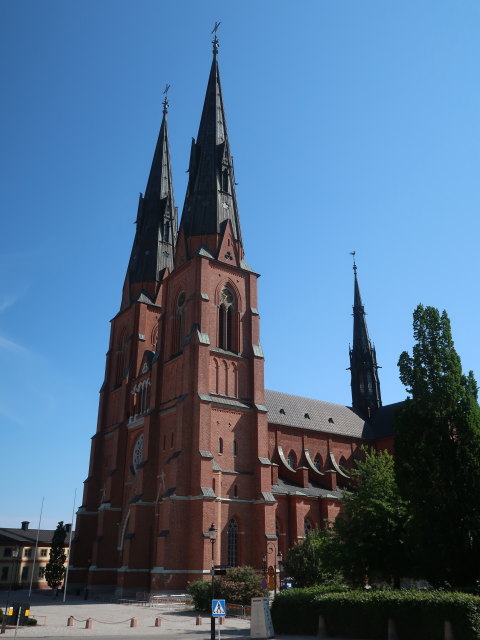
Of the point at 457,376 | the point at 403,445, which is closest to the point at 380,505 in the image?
the point at 403,445

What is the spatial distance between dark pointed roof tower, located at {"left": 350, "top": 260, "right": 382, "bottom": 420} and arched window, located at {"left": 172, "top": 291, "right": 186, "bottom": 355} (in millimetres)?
28881

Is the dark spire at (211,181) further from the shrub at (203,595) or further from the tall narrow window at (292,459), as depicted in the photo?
the shrub at (203,595)

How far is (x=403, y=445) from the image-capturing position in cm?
2353

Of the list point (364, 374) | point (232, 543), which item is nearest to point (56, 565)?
point (232, 543)

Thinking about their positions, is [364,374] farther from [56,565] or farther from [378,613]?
[378,613]

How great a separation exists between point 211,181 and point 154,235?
32.9ft

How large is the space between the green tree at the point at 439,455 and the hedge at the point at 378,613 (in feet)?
12.0

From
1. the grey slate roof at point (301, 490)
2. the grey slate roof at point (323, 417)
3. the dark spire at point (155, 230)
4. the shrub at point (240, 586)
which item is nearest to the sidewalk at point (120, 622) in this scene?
the shrub at point (240, 586)

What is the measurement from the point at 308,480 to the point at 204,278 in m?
20.7

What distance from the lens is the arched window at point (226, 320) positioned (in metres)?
44.9

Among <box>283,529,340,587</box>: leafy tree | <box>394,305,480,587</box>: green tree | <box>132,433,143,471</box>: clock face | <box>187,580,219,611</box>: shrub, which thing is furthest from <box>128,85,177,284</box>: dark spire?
<box>394,305,480,587</box>: green tree

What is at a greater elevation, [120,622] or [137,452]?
[137,452]

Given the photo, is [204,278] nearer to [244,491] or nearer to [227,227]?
[227,227]

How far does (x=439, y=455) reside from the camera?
22.8 m
